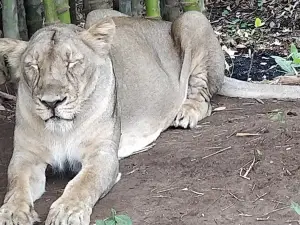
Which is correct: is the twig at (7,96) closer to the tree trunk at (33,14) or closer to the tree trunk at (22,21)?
the tree trunk at (22,21)

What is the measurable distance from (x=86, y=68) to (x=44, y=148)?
477 millimetres

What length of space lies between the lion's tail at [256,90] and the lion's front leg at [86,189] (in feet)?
5.80

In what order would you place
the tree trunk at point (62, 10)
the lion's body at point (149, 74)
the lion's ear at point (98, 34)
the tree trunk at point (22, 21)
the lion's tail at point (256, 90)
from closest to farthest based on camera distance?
the lion's ear at point (98, 34) < the lion's body at point (149, 74) < the tree trunk at point (62, 10) < the lion's tail at point (256, 90) < the tree trunk at point (22, 21)

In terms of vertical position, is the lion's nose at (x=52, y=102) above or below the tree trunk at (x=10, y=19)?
above

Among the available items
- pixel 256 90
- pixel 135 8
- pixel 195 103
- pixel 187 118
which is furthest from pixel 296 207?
pixel 135 8

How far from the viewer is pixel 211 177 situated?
432 centimetres

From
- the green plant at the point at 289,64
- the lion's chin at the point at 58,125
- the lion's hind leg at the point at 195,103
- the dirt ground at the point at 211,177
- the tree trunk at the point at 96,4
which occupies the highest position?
the lion's chin at the point at 58,125

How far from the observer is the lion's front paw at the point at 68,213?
146 inches

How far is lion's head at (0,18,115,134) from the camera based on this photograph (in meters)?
3.98

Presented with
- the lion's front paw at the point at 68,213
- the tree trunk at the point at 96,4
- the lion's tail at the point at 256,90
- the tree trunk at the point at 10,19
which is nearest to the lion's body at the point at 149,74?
the lion's tail at the point at 256,90

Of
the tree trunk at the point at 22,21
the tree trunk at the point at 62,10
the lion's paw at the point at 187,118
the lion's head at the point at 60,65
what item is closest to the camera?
the lion's head at the point at 60,65

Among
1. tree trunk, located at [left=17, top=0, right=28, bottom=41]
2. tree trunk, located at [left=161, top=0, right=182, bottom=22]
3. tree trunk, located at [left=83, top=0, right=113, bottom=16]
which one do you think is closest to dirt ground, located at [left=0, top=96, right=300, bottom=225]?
tree trunk, located at [left=17, top=0, right=28, bottom=41]

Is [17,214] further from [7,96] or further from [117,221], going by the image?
[7,96]

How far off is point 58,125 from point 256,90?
2.08 metres
